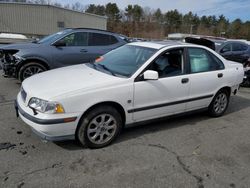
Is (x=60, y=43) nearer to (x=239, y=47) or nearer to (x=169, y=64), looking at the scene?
(x=169, y=64)

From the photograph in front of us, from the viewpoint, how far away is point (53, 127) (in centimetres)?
304

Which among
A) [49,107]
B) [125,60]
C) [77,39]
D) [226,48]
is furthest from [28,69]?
[226,48]

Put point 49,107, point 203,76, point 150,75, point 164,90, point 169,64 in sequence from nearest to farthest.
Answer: point 49,107 → point 150,75 → point 164,90 → point 169,64 → point 203,76

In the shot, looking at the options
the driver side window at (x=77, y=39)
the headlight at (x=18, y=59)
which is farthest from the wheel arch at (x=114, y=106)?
the driver side window at (x=77, y=39)

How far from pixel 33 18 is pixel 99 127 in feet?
108

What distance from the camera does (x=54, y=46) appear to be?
6.56m

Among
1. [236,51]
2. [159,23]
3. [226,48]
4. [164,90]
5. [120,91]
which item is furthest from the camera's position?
[159,23]

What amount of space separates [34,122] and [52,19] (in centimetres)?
3335

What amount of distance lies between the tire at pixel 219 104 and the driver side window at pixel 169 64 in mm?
1217

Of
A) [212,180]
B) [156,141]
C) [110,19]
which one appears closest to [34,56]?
[156,141]

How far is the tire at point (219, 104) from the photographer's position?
4884mm

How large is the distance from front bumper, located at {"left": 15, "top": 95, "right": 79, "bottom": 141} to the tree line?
55965 millimetres

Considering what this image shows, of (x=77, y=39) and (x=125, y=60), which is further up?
(x=77, y=39)

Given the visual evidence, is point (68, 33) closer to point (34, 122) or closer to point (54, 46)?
point (54, 46)
